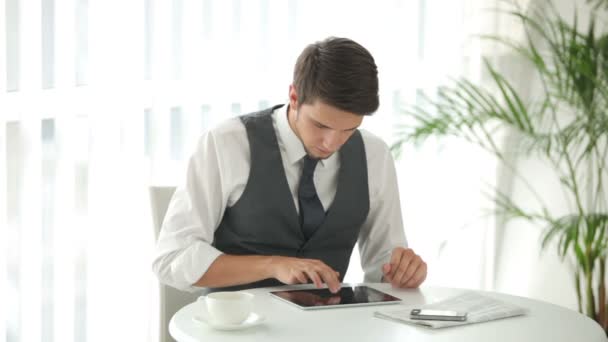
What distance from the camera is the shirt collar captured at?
7.16 feet

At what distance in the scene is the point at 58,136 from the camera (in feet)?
9.34

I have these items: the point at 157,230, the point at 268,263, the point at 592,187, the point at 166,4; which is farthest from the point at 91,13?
the point at 592,187

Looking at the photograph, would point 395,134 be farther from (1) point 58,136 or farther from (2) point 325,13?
(1) point 58,136

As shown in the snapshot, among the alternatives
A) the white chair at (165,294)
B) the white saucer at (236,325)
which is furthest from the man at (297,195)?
the white saucer at (236,325)

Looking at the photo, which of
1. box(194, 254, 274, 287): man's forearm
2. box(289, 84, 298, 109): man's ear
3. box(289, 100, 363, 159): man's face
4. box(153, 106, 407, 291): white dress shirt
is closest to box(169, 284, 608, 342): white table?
box(194, 254, 274, 287): man's forearm

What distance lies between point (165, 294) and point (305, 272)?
0.52 meters

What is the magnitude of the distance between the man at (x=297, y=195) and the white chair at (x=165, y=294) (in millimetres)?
156

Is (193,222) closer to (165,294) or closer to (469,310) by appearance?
(165,294)

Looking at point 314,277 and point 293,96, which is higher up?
point 293,96

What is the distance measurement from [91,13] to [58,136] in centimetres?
42

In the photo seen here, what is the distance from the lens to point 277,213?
2133 millimetres

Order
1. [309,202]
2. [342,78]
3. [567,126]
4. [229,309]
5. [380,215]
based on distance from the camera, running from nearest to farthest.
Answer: [229,309]
[342,78]
[309,202]
[380,215]
[567,126]

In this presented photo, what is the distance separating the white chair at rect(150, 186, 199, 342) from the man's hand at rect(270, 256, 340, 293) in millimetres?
435

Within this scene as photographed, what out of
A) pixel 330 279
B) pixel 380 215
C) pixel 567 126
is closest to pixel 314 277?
→ pixel 330 279
